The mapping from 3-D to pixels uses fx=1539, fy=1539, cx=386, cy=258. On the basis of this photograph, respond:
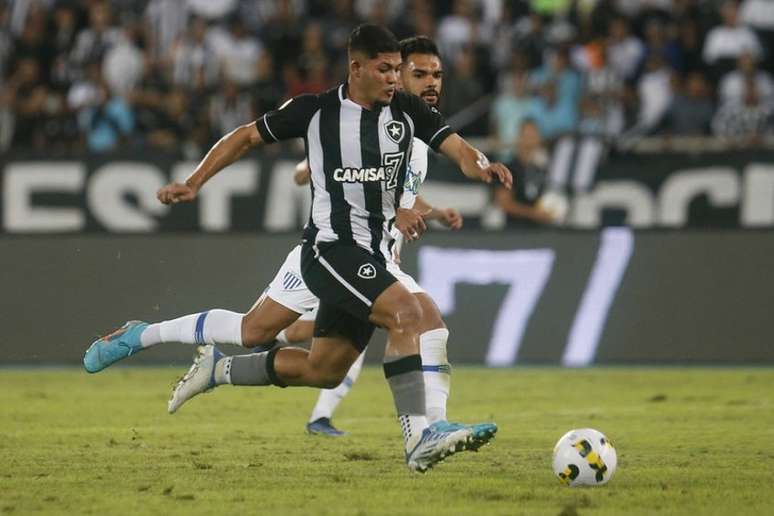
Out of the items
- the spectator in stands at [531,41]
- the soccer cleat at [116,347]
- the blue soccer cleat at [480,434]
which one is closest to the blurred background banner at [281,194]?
the spectator in stands at [531,41]

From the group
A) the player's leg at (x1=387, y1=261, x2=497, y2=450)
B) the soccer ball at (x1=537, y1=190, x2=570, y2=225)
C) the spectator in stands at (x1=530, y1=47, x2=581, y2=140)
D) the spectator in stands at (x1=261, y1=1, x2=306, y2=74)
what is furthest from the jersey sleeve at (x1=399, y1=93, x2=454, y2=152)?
the spectator in stands at (x1=261, y1=1, x2=306, y2=74)

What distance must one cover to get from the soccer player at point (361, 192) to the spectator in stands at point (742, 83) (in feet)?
34.1

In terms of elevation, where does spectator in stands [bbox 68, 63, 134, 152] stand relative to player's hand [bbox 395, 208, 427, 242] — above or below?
below

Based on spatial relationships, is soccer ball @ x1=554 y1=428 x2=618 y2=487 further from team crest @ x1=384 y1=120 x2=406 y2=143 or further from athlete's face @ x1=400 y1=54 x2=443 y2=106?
athlete's face @ x1=400 y1=54 x2=443 y2=106

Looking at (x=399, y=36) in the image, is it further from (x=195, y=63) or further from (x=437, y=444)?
(x=437, y=444)

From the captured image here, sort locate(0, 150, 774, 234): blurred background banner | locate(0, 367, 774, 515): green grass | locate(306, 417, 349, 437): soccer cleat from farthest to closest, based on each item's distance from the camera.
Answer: locate(0, 150, 774, 234): blurred background banner → locate(306, 417, 349, 437): soccer cleat → locate(0, 367, 774, 515): green grass

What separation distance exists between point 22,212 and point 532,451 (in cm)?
967

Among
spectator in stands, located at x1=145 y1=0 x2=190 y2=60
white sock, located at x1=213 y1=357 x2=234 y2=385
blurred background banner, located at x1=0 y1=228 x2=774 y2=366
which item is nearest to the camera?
Answer: white sock, located at x1=213 y1=357 x2=234 y2=385

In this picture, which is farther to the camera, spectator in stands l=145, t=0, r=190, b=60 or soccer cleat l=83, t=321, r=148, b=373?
spectator in stands l=145, t=0, r=190, b=60

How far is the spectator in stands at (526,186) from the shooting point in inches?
614

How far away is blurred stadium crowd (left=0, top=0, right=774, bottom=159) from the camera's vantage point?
57.4 ft

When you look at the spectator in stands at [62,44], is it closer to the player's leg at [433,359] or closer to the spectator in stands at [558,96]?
the spectator in stands at [558,96]

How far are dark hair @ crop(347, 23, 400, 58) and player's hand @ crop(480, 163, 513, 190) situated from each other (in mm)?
756

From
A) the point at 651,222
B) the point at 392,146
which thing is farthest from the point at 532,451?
the point at 651,222
